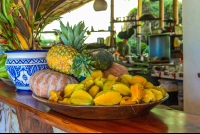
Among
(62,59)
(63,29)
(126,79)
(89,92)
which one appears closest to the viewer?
(89,92)

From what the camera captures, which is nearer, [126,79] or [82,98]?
[82,98]

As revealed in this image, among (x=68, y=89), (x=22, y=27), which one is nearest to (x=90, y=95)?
(x=68, y=89)

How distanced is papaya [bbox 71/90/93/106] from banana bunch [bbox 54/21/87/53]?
579mm

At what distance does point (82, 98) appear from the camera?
2.63 ft

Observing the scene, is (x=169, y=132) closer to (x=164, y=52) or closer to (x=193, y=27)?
(x=193, y=27)

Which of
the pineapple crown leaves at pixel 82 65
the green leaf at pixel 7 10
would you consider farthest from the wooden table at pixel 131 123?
the green leaf at pixel 7 10

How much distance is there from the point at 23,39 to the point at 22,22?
0.15 m

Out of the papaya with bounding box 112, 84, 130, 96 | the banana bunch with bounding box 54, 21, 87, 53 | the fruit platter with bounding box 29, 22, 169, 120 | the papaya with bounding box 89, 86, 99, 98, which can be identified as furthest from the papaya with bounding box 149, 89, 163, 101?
the banana bunch with bounding box 54, 21, 87, 53

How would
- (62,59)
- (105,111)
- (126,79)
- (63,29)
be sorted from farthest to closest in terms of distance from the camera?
(63,29), (62,59), (126,79), (105,111)

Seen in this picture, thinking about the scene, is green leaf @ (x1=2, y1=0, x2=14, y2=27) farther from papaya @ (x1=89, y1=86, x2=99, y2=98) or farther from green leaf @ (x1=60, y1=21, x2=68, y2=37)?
papaya @ (x1=89, y1=86, x2=99, y2=98)

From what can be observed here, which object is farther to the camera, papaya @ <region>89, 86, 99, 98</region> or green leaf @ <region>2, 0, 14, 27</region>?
green leaf @ <region>2, 0, 14, 27</region>

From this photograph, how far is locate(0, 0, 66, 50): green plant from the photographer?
141 cm

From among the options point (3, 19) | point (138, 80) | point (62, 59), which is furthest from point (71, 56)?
point (3, 19)

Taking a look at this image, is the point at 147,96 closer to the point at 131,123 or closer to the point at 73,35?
the point at 131,123
